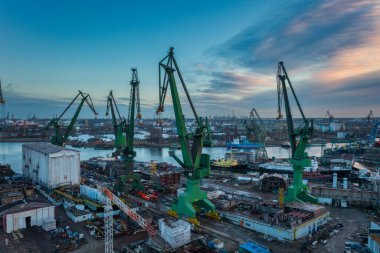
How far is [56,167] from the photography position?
19.9 meters

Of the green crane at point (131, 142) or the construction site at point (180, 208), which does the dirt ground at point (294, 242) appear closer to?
the construction site at point (180, 208)

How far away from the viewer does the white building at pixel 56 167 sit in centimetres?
1969

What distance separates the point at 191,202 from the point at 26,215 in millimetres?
7291

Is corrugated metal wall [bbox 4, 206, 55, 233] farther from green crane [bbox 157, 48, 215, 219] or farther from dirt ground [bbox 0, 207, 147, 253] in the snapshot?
green crane [bbox 157, 48, 215, 219]

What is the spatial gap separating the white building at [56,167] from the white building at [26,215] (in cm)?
610

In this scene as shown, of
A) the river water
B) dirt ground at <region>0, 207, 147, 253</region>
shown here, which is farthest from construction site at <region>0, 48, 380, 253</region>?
the river water

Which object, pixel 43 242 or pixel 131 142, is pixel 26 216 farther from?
pixel 131 142

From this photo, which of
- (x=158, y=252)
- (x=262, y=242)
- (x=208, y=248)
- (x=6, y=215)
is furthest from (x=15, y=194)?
(x=262, y=242)

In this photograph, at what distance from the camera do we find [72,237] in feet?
38.4

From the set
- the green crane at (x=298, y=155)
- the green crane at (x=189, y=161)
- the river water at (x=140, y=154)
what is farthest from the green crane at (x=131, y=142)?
the river water at (x=140, y=154)

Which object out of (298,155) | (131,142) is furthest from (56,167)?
(298,155)

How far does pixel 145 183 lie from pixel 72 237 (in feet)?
34.6

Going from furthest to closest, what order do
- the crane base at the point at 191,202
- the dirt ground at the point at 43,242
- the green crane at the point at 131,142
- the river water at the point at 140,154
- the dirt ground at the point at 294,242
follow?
the river water at the point at 140,154
the green crane at the point at 131,142
the crane base at the point at 191,202
the dirt ground at the point at 294,242
the dirt ground at the point at 43,242

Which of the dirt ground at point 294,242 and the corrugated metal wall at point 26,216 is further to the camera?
the corrugated metal wall at point 26,216
